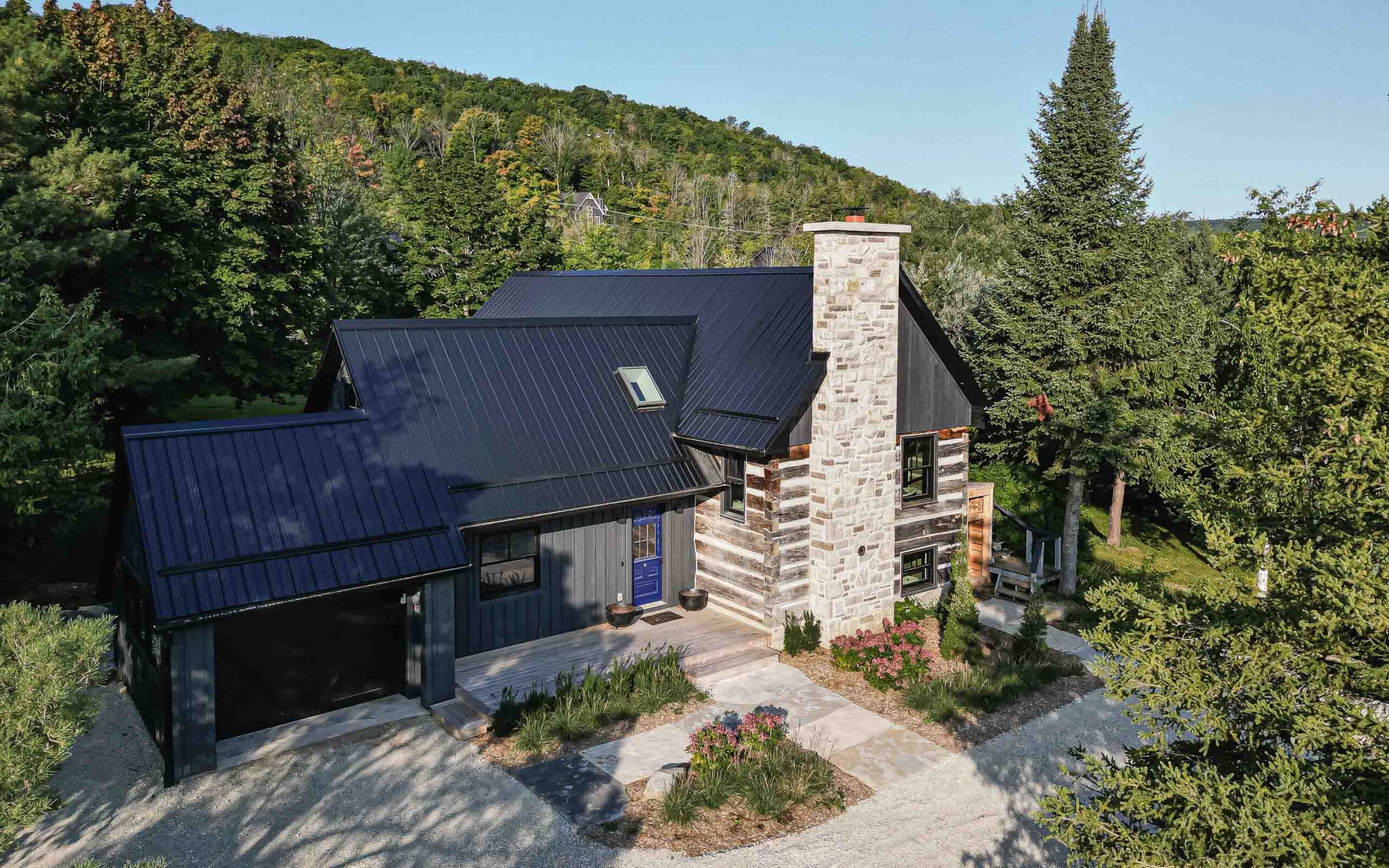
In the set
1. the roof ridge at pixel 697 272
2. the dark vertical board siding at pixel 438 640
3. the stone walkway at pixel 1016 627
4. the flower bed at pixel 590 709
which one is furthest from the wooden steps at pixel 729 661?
the roof ridge at pixel 697 272

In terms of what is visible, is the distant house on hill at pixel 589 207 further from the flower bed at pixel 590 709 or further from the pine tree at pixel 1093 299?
the flower bed at pixel 590 709

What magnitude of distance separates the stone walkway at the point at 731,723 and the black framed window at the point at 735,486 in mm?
3283

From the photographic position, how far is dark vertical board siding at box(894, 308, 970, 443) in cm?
1781

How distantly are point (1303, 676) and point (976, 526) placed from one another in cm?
1423

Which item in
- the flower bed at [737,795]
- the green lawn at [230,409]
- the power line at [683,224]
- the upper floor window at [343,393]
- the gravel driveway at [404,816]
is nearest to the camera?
the gravel driveway at [404,816]

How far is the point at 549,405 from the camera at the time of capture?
55.1 ft

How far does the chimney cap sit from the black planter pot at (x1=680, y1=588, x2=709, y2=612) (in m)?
7.05

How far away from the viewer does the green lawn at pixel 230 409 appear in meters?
31.9

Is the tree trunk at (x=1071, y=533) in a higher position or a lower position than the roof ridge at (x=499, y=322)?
lower

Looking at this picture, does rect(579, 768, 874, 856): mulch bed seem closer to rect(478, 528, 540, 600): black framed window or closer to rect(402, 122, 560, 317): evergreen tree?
rect(478, 528, 540, 600): black framed window

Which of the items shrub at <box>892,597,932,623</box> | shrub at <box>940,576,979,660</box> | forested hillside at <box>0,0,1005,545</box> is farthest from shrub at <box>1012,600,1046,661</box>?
forested hillside at <box>0,0,1005,545</box>

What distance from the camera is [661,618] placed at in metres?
17.2

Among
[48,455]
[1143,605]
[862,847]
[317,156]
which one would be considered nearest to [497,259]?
[317,156]

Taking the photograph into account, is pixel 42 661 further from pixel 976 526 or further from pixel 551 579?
pixel 976 526
